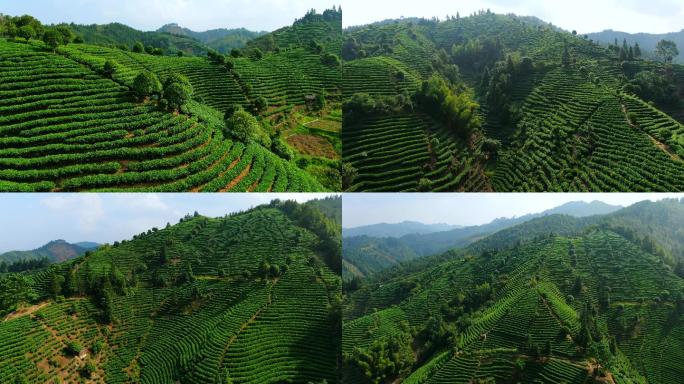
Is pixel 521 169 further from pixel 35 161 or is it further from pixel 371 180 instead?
pixel 35 161

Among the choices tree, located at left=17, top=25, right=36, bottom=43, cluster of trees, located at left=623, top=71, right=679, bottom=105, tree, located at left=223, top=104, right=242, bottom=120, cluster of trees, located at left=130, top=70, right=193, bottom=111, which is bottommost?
tree, located at left=223, top=104, right=242, bottom=120

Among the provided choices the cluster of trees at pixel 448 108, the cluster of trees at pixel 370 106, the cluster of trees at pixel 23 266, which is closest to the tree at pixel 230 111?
the cluster of trees at pixel 370 106

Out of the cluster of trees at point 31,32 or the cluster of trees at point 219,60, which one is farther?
the cluster of trees at point 219,60

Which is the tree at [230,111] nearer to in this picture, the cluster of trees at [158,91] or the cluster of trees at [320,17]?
the cluster of trees at [158,91]

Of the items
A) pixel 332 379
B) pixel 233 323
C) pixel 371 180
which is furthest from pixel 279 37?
pixel 332 379

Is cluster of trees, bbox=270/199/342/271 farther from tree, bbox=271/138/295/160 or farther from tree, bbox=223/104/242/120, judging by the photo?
tree, bbox=223/104/242/120

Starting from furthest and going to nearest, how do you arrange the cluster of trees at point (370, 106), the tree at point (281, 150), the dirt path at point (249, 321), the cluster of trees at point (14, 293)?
the cluster of trees at point (370, 106) < the tree at point (281, 150) < the cluster of trees at point (14, 293) < the dirt path at point (249, 321)

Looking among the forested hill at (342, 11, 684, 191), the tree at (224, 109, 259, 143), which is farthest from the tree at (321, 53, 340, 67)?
the tree at (224, 109, 259, 143)
